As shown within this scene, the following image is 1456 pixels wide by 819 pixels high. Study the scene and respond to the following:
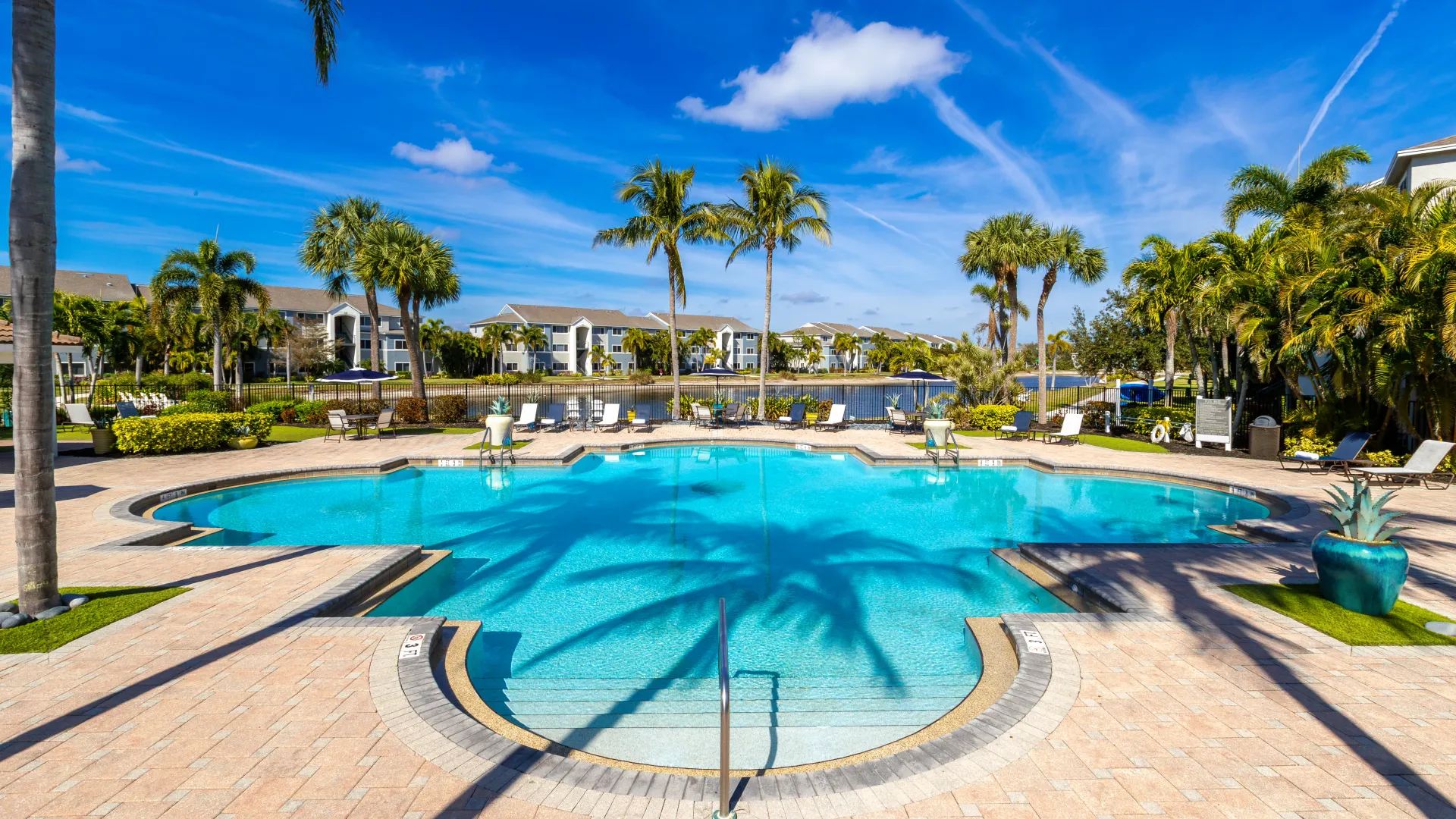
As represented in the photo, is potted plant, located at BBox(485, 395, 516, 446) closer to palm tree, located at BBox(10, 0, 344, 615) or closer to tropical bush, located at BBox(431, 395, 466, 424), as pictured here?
tropical bush, located at BBox(431, 395, 466, 424)

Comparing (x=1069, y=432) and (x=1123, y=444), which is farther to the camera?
(x=1069, y=432)

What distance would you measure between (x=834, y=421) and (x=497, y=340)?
56.5 meters

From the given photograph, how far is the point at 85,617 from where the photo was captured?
5551 mm

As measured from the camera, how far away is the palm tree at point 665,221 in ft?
75.4

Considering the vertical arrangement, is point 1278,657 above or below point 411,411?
below

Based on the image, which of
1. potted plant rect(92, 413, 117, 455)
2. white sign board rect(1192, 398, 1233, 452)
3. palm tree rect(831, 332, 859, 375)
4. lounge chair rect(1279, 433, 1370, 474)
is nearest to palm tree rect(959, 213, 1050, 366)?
white sign board rect(1192, 398, 1233, 452)

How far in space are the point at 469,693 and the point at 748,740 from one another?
6.90ft

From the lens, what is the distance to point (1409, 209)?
13172mm

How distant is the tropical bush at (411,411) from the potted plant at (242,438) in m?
5.29

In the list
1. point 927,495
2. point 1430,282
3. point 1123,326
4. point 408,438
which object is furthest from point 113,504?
→ point 1123,326

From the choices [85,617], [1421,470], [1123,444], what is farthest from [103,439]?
[1421,470]

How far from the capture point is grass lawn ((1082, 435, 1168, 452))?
18.0m

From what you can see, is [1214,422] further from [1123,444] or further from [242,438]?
[242,438]

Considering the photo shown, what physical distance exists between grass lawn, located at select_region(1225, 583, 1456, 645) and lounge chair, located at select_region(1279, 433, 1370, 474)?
9283 millimetres
